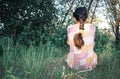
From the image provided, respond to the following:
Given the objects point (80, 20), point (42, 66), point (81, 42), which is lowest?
point (42, 66)

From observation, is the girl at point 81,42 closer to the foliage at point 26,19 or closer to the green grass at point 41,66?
the green grass at point 41,66

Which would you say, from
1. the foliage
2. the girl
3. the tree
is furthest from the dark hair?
the tree

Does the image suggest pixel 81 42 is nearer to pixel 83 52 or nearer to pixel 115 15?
pixel 83 52

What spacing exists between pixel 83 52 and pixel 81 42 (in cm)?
23

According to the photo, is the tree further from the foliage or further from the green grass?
the green grass

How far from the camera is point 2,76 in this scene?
20.4ft

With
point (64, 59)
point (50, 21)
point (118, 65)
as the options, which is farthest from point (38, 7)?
point (118, 65)

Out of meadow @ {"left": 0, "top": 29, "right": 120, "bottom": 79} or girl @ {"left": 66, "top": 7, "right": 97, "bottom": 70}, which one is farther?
girl @ {"left": 66, "top": 7, "right": 97, "bottom": 70}

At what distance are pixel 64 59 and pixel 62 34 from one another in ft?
8.08

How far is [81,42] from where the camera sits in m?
6.90

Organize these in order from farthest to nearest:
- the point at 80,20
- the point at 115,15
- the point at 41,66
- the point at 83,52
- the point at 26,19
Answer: the point at 115,15
the point at 26,19
the point at 83,52
the point at 80,20
the point at 41,66

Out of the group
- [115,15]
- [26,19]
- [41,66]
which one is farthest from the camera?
[115,15]

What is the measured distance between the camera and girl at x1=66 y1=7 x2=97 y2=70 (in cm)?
686

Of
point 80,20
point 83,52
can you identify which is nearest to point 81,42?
point 83,52
